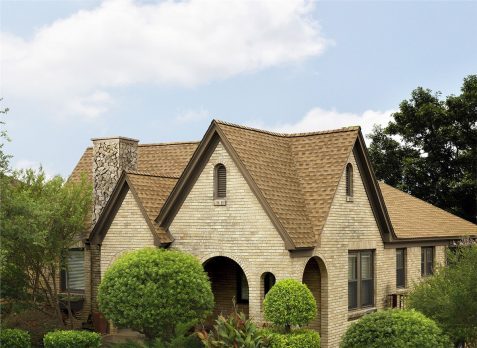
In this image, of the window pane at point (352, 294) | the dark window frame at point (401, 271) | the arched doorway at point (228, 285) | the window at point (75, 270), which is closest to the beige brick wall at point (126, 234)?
the window at point (75, 270)

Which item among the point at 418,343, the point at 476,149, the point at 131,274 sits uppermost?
the point at 476,149

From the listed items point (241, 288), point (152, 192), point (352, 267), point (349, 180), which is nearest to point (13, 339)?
point (152, 192)

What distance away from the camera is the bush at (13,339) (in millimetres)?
24344

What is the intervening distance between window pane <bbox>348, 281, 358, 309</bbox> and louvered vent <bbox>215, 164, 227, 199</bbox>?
646cm

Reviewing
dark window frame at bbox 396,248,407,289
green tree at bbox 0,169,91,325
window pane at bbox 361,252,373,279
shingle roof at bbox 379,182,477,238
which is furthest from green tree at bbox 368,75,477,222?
green tree at bbox 0,169,91,325

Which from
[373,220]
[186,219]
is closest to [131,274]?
[186,219]

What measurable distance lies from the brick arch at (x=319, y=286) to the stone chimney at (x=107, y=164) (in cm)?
888

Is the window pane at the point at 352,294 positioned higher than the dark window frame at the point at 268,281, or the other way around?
the dark window frame at the point at 268,281

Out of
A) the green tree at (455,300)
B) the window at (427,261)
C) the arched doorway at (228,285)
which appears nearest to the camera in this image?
the green tree at (455,300)

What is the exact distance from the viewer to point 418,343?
19.1m

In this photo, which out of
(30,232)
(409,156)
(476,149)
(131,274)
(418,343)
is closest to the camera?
(418,343)

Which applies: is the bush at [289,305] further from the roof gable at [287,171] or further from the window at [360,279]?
the window at [360,279]

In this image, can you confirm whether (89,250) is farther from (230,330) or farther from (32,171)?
(230,330)

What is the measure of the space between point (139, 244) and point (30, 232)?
13.0 feet
